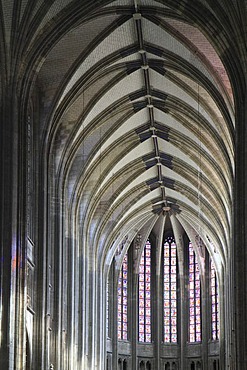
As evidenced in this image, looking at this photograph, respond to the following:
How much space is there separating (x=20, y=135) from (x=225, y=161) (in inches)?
558

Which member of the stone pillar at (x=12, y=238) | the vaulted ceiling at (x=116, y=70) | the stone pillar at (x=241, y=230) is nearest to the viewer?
the stone pillar at (x=12, y=238)

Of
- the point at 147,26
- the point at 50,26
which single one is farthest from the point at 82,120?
the point at 50,26

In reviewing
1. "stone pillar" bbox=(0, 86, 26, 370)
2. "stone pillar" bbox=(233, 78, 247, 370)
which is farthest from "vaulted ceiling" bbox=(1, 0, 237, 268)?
"stone pillar" bbox=(233, 78, 247, 370)

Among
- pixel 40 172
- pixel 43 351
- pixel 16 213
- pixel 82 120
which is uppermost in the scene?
pixel 82 120

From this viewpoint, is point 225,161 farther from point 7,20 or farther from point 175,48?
point 7,20

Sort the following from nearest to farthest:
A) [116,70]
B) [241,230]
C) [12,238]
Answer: [12,238], [241,230], [116,70]

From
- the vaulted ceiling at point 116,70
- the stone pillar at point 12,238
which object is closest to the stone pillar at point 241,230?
the vaulted ceiling at point 116,70

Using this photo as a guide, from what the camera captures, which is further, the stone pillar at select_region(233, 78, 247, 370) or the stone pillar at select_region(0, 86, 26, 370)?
the stone pillar at select_region(233, 78, 247, 370)

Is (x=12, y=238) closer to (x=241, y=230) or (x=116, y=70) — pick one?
(x=241, y=230)

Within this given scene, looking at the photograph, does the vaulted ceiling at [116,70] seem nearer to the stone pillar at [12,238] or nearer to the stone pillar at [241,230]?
the stone pillar at [12,238]

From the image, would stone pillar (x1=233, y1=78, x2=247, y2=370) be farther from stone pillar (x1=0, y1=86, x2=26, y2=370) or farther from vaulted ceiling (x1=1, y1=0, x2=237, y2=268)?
stone pillar (x1=0, y1=86, x2=26, y2=370)

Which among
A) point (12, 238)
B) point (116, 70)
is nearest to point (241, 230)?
point (12, 238)

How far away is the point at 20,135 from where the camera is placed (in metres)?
35.2

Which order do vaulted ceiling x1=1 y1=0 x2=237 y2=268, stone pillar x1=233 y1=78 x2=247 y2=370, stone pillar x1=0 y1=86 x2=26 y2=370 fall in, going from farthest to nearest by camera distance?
vaulted ceiling x1=1 y1=0 x2=237 y2=268 → stone pillar x1=233 y1=78 x2=247 y2=370 → stone pillar x1=0 y1=86 x2=26 y2=370
